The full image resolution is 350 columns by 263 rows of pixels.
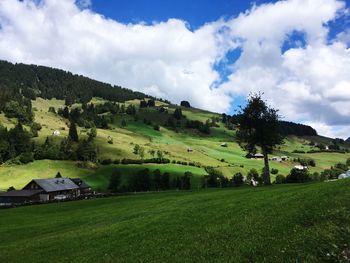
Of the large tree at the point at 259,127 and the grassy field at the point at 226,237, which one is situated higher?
the large tree at the point at 259,127

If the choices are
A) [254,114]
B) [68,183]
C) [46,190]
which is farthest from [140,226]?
[68,183]

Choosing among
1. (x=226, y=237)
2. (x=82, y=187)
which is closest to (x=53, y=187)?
(x=82, y=187)

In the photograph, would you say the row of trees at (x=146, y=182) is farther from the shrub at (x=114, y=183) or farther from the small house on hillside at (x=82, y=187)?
the small house on hillside at (x=82, y=187)

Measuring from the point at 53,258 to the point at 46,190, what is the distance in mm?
130545

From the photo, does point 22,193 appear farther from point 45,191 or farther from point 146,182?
point 146,182

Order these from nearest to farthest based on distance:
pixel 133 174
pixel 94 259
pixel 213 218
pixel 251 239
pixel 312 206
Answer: pixel 251 239, pixel 94 259, pixel 312 206, pixel 213 218, pixel 133 174

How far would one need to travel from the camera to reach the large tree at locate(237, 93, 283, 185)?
275ft

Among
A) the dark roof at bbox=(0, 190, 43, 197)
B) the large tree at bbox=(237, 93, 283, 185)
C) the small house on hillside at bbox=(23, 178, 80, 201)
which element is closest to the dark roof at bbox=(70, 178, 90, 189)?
the small house on hillside at bbox=(23, 178, 80, 201)

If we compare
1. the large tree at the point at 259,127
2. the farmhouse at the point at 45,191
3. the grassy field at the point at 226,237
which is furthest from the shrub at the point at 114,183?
the grassy field at the point at 226,237

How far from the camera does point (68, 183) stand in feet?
544

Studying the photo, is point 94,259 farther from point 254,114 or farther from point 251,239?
point 254,114

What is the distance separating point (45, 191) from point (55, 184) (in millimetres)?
8961

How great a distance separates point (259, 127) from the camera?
3324 inches

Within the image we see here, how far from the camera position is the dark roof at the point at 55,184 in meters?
154
